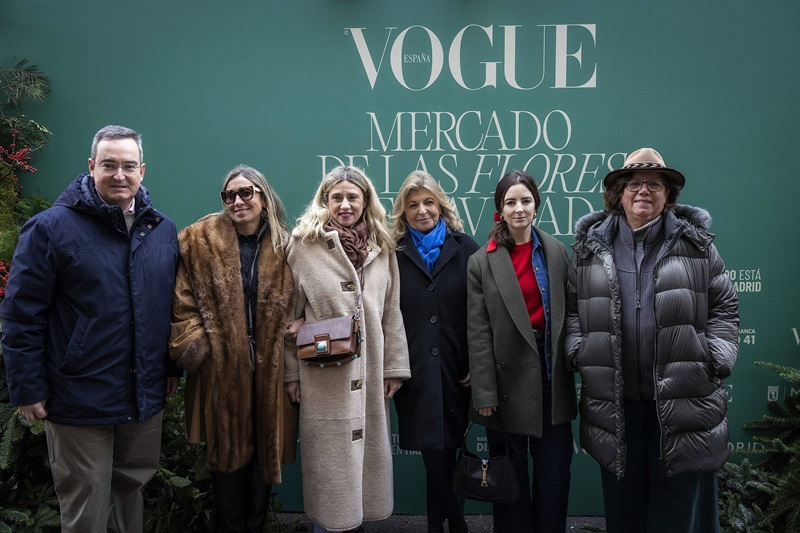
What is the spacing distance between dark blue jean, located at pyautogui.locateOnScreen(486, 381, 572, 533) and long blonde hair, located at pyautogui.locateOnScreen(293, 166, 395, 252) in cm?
119

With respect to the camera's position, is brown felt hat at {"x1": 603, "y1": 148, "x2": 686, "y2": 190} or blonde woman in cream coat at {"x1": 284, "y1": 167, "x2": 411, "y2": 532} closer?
brown felt hat at {"x1": 603, "y1": 148, "x2": 686, "y2": 190}

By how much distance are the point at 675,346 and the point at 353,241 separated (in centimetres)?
163

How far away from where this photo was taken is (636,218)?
2.86m

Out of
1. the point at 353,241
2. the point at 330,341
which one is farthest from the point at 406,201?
the point at 330,341

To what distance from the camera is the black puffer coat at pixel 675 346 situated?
2641 millimetres

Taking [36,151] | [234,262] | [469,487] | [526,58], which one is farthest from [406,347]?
[36,151]

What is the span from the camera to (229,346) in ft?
9.65

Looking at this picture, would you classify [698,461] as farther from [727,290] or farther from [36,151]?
[36,151]

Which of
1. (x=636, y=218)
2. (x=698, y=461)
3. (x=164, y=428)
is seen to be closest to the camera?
(x=698, y=461)

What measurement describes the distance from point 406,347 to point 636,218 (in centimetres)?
135

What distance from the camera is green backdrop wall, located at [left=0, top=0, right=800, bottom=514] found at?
402 centimetres

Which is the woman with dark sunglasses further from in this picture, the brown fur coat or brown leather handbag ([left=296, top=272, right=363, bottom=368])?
brown leather handbag ([left=296, top=272, right=363, bottom=368])

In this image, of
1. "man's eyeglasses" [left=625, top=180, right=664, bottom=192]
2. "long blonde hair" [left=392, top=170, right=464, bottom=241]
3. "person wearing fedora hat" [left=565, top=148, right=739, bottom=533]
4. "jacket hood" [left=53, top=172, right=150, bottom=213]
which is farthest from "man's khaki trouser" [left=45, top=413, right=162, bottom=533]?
"man's eyeglasses" [left=625, top=180, right=664, bottom=192]

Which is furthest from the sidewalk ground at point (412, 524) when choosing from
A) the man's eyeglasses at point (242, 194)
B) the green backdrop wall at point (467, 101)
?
the man's eyeglasses at point (242, 194)
